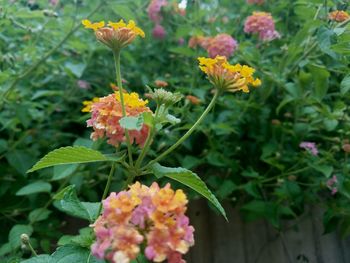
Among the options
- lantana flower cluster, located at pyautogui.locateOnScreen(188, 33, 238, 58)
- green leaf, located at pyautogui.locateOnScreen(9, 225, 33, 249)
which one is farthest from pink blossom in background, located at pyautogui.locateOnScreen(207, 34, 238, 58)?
green leaf, located at pyautogui.locateOnScreen(9, 225, 33, 249)

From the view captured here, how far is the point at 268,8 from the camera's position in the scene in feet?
7.25

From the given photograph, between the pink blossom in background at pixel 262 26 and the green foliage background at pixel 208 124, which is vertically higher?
the pink blossom in background at pixel 262 26

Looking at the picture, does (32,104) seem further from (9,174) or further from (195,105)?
(195,105)

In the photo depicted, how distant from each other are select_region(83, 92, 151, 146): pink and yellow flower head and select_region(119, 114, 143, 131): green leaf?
0.19 ft

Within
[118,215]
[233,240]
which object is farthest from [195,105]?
[118,215]

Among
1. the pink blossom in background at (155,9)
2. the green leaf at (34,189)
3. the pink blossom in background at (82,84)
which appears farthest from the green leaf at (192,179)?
the pink blossom in background at (155,9)

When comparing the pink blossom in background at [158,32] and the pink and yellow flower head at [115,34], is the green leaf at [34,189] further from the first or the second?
the pink blossom in background at [158,32]

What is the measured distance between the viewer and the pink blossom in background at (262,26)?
179cm

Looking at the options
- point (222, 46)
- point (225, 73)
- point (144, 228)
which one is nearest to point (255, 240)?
point (222, 46)

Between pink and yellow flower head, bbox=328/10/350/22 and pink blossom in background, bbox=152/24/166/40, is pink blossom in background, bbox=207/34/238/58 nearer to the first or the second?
pink and yellow flower head, bbox=328/10/350/22

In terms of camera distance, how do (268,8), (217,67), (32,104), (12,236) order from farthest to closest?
1. (268,8)
2. (32,104)
3. (12,236)
4. (217,67)

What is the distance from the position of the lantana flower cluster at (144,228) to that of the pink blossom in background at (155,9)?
158 cm

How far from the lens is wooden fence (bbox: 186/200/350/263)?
6.02 ft

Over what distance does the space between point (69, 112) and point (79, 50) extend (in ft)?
0.92
